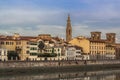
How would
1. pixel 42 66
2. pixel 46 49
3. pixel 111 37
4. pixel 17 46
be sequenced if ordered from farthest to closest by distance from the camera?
pixel 111 37 → pixel 46 49 → pixel 17 46 → pixel 42 66

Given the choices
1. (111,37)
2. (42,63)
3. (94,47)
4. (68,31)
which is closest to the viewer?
(42,63)

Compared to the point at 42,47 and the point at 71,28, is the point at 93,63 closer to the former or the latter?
the point at 42,47

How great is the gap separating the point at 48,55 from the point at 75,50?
59.1 ft

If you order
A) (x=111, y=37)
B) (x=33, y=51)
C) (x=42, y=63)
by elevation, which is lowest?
(x=42, y=63)

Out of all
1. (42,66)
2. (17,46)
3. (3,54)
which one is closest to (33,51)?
(17,46)

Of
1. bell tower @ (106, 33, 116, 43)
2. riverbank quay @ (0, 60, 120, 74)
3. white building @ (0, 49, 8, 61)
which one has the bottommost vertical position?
riverbank quay @ (0, 60, 120, 74)

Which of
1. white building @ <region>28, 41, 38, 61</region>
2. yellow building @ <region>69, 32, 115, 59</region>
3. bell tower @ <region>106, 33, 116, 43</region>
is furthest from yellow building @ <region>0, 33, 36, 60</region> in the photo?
bell tower @ <region>106, 33, 116, 43</region>

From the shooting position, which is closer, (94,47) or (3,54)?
(3,54)

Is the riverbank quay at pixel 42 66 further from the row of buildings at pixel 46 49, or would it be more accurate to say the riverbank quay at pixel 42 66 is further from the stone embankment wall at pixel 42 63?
the row of buildings at pixel 46 49

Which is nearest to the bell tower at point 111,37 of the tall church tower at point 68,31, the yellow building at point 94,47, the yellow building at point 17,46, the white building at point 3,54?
the yellow building at point 94,47

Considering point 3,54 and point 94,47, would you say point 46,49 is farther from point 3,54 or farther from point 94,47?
point 94,47

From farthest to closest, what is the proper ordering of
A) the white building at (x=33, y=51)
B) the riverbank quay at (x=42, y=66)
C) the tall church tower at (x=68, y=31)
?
the tall church tower at (x=68, y=31) < the white building at (x=33, y=51) < the riverbank quay at (x=42, y=66)

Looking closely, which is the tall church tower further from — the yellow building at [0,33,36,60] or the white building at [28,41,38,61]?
the yellow building at [0,33,36,60]

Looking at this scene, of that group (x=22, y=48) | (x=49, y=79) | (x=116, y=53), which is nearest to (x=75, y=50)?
(x=22, y=48)
